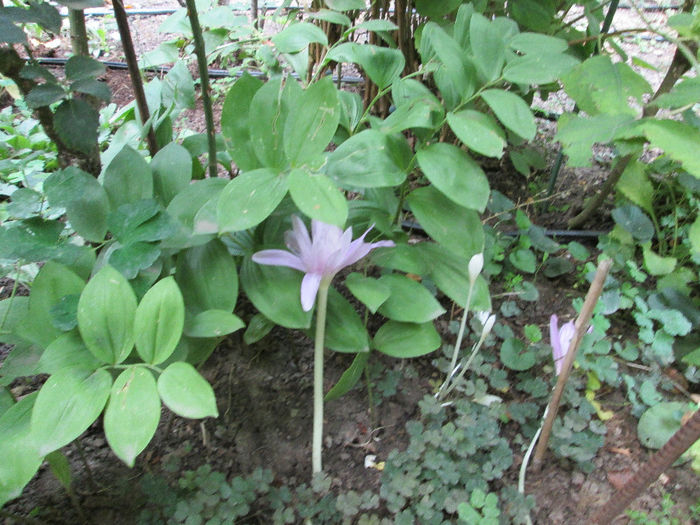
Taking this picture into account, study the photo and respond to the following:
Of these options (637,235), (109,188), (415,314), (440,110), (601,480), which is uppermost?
(440,110)

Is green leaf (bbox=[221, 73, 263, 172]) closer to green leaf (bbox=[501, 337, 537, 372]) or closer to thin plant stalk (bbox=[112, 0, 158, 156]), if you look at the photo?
thin plant stalk (bbox=[112, 0, 158, 156])

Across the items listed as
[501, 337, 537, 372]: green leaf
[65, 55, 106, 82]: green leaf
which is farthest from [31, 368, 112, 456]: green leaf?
[501, 337, 537, 372]: green leaf

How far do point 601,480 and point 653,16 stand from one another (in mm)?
2513

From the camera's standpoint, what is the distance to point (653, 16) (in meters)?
2.53

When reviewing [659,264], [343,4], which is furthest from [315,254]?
[659,264]

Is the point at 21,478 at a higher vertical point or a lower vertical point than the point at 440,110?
lower

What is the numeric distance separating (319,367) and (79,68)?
602mm

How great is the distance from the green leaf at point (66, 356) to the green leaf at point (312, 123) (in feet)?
1.19

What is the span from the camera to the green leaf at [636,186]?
1243mm

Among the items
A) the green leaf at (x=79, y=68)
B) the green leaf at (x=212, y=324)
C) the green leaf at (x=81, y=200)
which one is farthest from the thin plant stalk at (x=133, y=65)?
the green leaf at (x=212, y=324)

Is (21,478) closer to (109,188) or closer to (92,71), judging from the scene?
(109,188)

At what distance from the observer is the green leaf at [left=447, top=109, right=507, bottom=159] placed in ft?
2.25

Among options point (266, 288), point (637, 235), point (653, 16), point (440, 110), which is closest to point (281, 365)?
point (266, 288)

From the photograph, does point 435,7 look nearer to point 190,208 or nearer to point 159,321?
point 190,208
